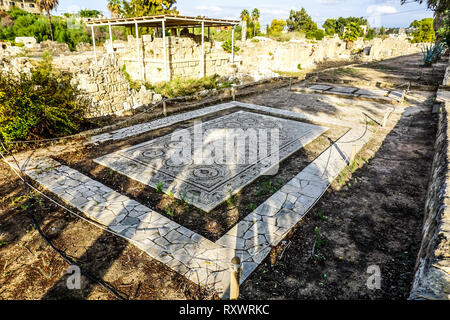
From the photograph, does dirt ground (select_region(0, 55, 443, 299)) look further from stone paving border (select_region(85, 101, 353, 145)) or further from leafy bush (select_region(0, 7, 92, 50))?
leafy bush (select_region(0, 7, 92, 50))

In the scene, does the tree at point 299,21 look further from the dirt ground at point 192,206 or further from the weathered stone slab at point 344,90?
the dirt ground at point 192,206

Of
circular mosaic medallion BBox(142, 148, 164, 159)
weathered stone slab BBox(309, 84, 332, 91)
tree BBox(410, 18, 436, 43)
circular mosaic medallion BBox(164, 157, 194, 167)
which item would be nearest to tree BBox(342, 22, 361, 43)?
tree BBox(410, 18, 436, 43)

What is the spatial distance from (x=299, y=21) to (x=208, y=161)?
198ft

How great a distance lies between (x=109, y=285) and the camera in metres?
3.28

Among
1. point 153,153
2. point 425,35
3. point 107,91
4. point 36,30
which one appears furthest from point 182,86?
point 425,35

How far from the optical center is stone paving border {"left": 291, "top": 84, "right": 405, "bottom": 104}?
524 inches

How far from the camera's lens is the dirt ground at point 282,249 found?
3.25m

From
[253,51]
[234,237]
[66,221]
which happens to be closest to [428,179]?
[234,237]

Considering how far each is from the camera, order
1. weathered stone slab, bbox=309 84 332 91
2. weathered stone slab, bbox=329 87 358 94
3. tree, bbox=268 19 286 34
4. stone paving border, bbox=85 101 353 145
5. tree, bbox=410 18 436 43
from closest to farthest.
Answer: stone paving border, bbox=85 101 353 145 → weathered stone slab, bbox=329 87 358 94 → weathered stone slab, bbox=309 84 332 91 → tree, bbox=410 18 436 43 → tree, bbox=268 19 286 34

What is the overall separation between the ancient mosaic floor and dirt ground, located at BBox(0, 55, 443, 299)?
0.46 metres

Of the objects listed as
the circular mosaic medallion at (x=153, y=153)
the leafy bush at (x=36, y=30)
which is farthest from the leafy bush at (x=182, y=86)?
the leafy bush at (x=36, y=30)

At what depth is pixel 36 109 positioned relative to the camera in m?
7.29

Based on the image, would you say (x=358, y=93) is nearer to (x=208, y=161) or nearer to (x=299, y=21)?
(x=208, y=161)

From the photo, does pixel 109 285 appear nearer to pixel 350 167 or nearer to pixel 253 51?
pixel 350 167
